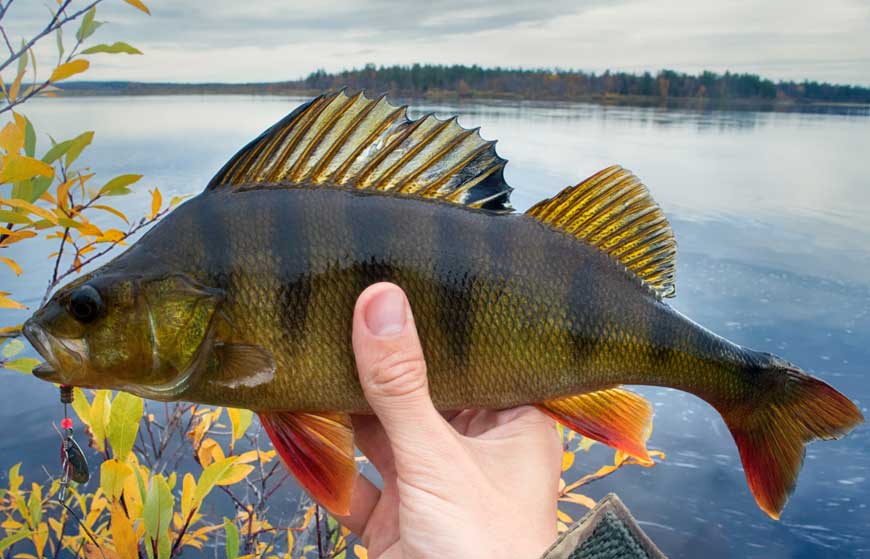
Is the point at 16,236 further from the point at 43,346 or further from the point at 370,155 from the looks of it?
the point at 370,155

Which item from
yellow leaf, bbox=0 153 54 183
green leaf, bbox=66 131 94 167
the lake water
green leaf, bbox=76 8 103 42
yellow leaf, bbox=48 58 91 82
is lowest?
the lake water

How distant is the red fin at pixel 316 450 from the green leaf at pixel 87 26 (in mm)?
1260

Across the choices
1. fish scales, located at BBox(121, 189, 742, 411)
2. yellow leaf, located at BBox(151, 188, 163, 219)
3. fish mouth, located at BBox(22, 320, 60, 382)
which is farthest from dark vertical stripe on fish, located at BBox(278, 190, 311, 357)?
yellow leaf, located at BBox(151, 188, 163, 219)

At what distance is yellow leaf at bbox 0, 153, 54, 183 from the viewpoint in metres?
1.44

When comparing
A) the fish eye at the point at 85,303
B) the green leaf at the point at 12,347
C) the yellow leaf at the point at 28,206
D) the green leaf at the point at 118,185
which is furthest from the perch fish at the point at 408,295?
the green leaf at the point at 12,347

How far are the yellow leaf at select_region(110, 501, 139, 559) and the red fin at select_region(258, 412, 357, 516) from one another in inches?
23.1

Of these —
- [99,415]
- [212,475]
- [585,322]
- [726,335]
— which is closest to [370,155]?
[585,322]

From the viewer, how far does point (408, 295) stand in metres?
1.48

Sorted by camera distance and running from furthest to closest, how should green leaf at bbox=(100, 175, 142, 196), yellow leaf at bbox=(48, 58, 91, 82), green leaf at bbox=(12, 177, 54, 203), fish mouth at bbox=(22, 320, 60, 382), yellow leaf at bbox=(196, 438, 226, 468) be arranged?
yellow leaf at bbox=(196, 438, 226, 468) < green leaf at bbox=(100, 175, 142, 196) < yellow leaf at bbox=(48, 58, 91, 82) < green leaf at bbox=(12, 177, 54, 203) < fish mouth at bbox=(22, 320, 60, 382)

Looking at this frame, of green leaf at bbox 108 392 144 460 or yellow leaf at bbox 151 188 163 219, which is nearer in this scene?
green leaf at bbox 108 392 144 460

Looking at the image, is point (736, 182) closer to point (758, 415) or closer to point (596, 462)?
point (596, 462)

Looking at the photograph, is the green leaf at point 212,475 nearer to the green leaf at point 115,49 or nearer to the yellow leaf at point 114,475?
the yellow leaf at point 114,475

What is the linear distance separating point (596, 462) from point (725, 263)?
4.90 metres

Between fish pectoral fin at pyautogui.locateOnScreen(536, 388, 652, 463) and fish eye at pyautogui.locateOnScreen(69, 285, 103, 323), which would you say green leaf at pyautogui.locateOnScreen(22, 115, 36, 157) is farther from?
fish pectoral fin at pyautogui.locateOnScreen(536, 388, 652, 463)
